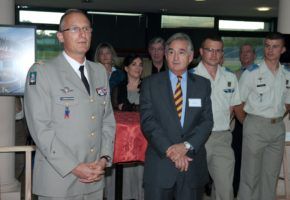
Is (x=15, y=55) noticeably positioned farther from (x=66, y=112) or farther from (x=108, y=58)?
(x=66, y=112)

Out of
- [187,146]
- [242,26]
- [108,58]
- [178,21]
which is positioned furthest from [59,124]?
[242,26]

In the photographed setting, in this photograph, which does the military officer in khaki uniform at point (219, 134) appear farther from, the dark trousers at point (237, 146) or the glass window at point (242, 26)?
the glass window at point (242, 26)

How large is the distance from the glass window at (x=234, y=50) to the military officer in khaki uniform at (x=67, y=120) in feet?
27.6

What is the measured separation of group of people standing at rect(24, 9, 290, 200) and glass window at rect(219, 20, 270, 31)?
6795 millimetres

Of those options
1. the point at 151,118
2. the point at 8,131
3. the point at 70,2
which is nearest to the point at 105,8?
the point at 70,2

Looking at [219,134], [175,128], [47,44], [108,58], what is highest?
[47,44]

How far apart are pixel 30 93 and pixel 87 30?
0.42 m

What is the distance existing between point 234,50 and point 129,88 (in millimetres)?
7048

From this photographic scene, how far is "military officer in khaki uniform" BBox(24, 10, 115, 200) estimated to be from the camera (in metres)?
2.21

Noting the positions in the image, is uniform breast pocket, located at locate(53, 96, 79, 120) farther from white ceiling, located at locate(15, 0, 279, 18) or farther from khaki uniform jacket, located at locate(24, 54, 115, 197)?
white ceiling, located at locate(15, 0, 279, 18)

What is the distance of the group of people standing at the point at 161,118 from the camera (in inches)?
88.6

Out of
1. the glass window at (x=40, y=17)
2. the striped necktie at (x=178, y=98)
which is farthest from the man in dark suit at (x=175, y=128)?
the glass window at (x=40, y=17)

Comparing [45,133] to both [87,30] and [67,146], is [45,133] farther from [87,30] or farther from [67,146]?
[87,30]

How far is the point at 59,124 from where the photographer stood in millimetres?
2238
